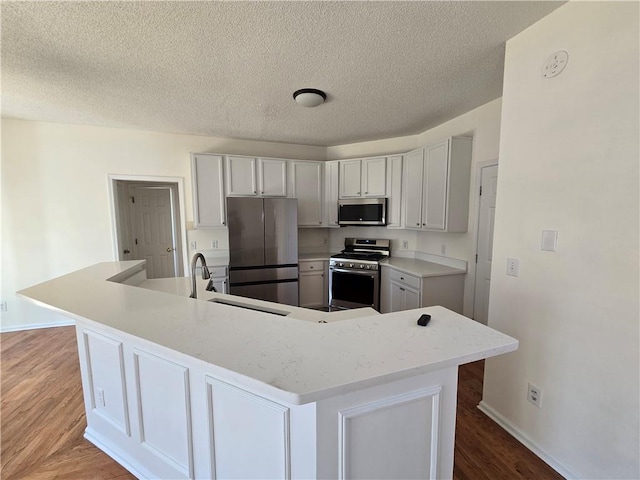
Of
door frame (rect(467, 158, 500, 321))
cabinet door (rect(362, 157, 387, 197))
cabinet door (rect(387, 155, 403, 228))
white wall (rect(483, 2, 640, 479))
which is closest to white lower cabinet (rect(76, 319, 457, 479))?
white wall (rect(483, 2, 640, 479))

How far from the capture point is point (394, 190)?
3805 mm

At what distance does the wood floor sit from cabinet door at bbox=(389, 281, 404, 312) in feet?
3.05

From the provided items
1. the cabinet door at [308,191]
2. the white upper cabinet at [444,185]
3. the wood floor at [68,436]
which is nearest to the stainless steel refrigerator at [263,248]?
the cabinet door at [308,191]

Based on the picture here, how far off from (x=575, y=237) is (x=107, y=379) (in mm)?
2684

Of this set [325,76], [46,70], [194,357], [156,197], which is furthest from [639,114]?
[156,197]

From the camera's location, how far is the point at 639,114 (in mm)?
1187

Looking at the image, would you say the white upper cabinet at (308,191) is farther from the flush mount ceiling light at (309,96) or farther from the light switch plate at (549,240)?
the light switch plate at (549,240)

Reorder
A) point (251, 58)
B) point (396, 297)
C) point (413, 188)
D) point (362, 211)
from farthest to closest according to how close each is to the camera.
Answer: point (362, 211) < point (413, 188) < point (396, 297) < point (251, 58)

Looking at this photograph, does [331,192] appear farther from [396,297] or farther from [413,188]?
[396,297]

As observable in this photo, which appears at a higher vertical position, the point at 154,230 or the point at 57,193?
the point at 57,193

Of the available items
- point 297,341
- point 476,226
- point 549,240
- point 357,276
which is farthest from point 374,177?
point 297,341

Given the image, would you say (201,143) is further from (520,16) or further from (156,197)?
(520,16)

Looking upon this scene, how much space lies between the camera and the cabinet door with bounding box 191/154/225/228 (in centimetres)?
367

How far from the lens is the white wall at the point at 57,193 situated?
333 centimetres
